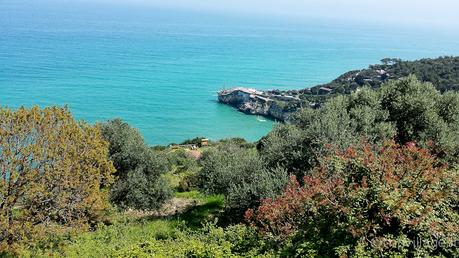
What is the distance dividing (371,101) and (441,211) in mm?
15904

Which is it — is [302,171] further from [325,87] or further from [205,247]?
[325,87]

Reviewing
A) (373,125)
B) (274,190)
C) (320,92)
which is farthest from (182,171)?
(320,92)

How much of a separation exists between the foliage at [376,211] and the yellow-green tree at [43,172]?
7.36 metres

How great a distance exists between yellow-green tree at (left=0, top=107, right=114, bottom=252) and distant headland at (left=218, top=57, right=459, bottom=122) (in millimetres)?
77105

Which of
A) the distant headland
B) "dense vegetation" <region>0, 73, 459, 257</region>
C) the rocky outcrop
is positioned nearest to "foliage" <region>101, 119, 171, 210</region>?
"dense vegetation" <region>0, 73, 459, 257</region>

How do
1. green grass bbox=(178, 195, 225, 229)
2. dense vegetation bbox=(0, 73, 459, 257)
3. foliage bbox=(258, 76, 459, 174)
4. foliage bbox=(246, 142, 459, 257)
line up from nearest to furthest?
1. foliage bbox=(246, 142, 459, 257)
2. dense vegetation bbox=(0, 73, 459, 257)
3. foliage bbox=(258, 76, 459, 174)
4. green grass bbox=(178, 195, 225, 229)

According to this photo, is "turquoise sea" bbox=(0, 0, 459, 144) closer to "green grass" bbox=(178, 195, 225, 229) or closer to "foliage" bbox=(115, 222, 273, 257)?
"green grass" bbox=(178, 195, 225, 229)

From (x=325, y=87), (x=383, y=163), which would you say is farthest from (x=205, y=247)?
(x=325, y=87)

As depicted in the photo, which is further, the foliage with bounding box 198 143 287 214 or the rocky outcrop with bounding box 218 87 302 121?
the rocky outcrop with bounding box 218 87 302 121

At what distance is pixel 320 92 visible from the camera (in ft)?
357

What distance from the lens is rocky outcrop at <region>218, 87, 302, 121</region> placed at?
10095cm

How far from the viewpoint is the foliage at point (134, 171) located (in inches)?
907

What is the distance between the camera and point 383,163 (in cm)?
1202

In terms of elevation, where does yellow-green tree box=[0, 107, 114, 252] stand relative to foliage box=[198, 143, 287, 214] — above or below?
above
